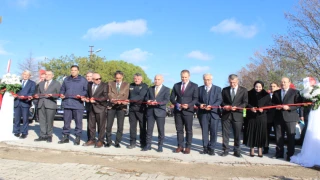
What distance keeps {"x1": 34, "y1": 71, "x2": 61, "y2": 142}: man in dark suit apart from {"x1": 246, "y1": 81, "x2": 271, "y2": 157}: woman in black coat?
18.4ft

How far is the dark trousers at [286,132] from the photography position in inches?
284

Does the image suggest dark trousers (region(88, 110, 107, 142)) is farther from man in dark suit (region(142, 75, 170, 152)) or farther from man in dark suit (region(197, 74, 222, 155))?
man in dark suit (region(197, 74, 222, 155))

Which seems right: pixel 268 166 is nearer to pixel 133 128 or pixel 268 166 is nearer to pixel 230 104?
pixel 230 104

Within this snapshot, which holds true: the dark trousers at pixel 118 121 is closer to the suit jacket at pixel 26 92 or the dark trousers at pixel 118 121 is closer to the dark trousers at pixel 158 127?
the dark trousers at pixel 158 127

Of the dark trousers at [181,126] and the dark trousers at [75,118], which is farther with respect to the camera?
the dark trousers at [75,118]

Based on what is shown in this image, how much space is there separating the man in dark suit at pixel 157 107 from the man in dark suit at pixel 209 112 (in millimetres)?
967

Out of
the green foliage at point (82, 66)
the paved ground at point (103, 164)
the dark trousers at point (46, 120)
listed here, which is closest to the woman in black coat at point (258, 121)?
the paved ground at point (103, 164)

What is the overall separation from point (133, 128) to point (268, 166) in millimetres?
Result: 3637

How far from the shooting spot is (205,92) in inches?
309

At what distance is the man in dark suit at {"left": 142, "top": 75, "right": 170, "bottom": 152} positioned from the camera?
786cm

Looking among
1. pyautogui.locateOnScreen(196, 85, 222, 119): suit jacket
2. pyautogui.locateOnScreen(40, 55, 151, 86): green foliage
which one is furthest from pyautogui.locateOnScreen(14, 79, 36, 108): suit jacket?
pyautogui.locateOnScreen(40, 55, 151, 86): green foliage

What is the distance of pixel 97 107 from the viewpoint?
8.27 metres

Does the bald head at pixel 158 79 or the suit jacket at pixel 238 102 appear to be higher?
the bald head at pixel 158 79

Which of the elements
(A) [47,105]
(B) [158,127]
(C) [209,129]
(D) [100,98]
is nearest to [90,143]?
(D) [100,98]
